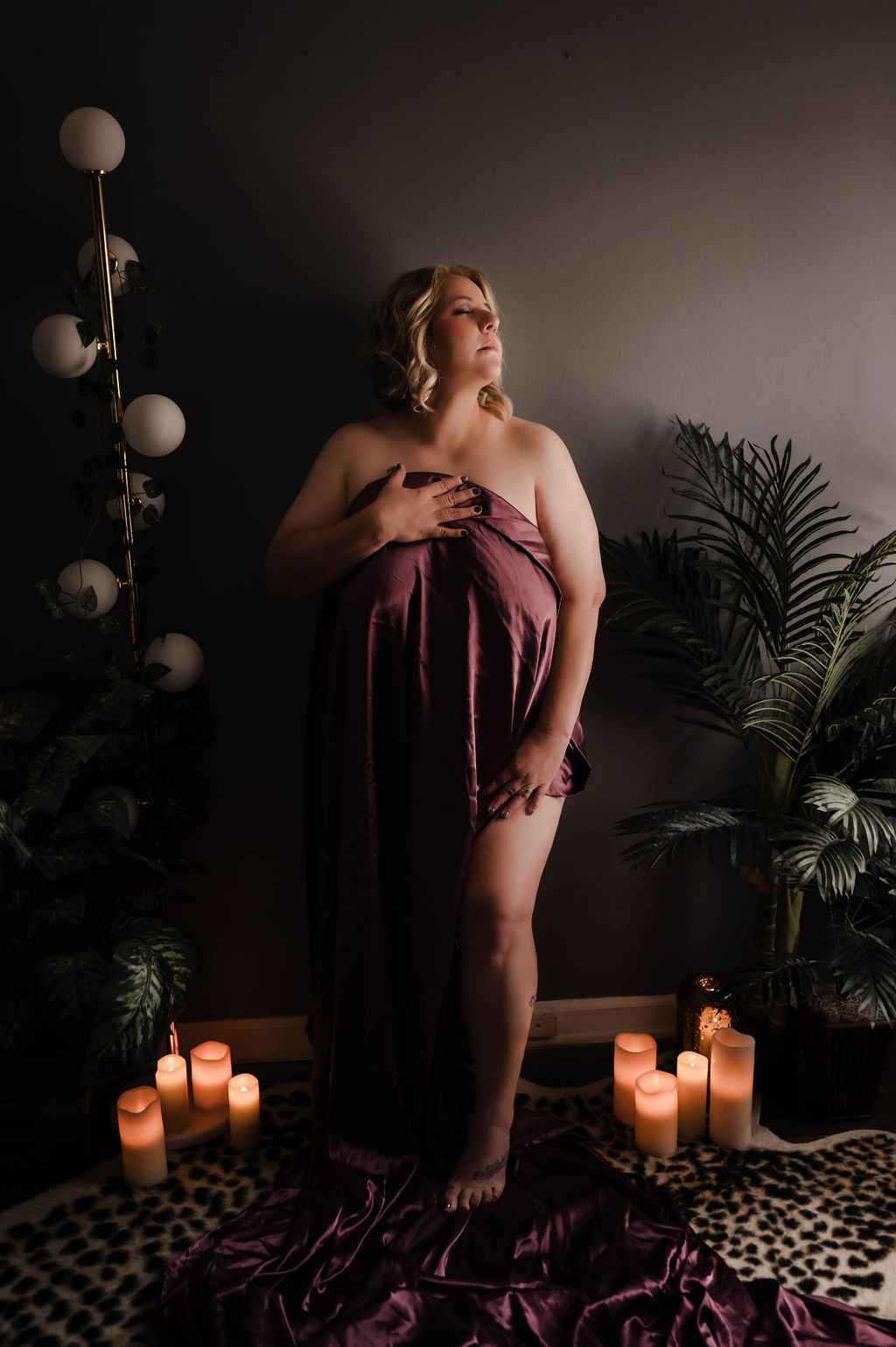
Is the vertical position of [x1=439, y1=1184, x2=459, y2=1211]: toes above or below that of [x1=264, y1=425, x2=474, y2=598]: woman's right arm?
below

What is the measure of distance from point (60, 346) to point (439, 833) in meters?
1.16

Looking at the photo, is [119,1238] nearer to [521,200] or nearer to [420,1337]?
[420,1337]

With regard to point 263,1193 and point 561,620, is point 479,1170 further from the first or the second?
point 561,620

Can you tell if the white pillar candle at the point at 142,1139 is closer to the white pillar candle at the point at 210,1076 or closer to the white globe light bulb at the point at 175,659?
the white pillar candle at the point at 210,1076

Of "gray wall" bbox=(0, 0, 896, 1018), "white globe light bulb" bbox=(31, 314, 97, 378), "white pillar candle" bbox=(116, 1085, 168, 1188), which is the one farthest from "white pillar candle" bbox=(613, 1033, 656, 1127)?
"white globe light bulb" bbox=(31, 314, 97, 378)

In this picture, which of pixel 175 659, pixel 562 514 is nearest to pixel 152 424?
pixel 175 659

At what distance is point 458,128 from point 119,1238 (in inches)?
92.1

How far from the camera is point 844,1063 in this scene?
211cm

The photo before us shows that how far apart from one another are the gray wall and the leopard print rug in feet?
1.63

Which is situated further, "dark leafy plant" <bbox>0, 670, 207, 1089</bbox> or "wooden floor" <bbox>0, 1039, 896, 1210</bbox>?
"wooden floor" <bbox>0, 1039, 896, 1210</bbox>

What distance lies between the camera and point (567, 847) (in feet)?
7.95

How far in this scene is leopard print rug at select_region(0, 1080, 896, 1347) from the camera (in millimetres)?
1623

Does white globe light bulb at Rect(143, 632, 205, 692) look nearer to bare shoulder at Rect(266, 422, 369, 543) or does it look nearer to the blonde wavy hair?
bare shoulder at Rect(266, 422, 369, 543)

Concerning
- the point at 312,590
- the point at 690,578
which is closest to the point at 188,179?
the point at 312,590
